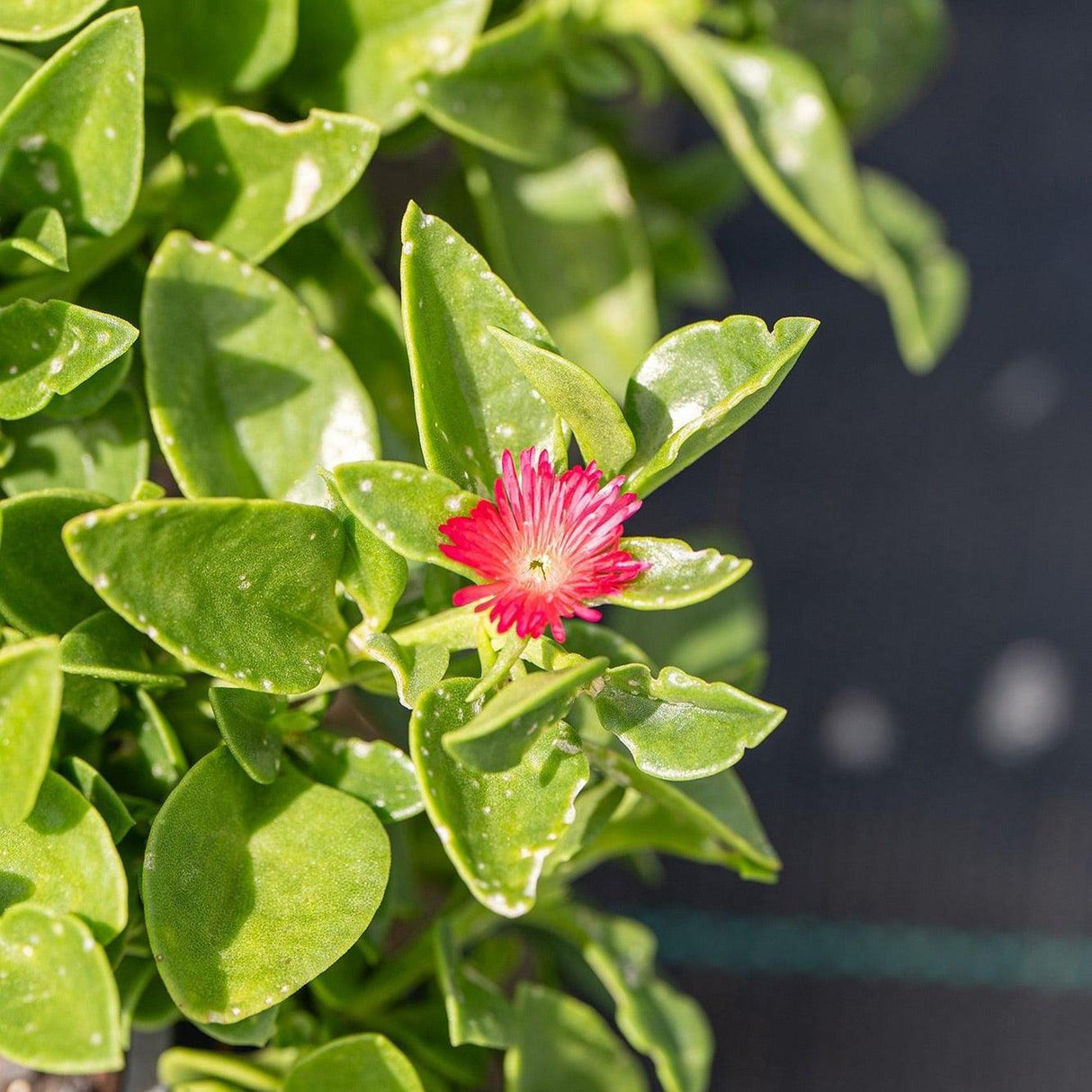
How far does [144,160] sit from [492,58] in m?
0.16

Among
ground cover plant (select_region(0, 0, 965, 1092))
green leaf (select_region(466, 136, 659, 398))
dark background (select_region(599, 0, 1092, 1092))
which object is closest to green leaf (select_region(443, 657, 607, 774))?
ground cover plant (select_region(0, 0, 965, 1092))

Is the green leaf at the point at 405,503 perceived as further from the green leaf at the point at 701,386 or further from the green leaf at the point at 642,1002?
the green leaf at the point at 642,1002

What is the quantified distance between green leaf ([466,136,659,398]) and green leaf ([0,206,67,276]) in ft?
0.95

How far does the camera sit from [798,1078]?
119 cm

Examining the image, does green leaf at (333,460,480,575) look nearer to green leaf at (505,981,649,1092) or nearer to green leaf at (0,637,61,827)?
green leaf at (0,637,61,827)

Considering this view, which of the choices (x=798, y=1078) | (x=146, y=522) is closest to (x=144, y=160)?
(x=146, y=522)

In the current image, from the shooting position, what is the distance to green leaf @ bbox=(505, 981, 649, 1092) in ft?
1.80

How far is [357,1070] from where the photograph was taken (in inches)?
17.6

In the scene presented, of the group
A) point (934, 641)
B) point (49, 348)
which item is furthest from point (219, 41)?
point (934, 641)

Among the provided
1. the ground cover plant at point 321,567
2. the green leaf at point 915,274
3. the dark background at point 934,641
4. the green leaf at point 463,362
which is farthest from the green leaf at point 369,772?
the dark background at point 934,641

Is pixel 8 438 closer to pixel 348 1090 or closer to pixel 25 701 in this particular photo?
pixel 25 701

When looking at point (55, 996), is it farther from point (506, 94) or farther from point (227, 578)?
point (506, 94)

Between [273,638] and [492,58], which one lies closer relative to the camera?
[273,638]

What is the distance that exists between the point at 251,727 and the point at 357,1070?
0.14 metres
